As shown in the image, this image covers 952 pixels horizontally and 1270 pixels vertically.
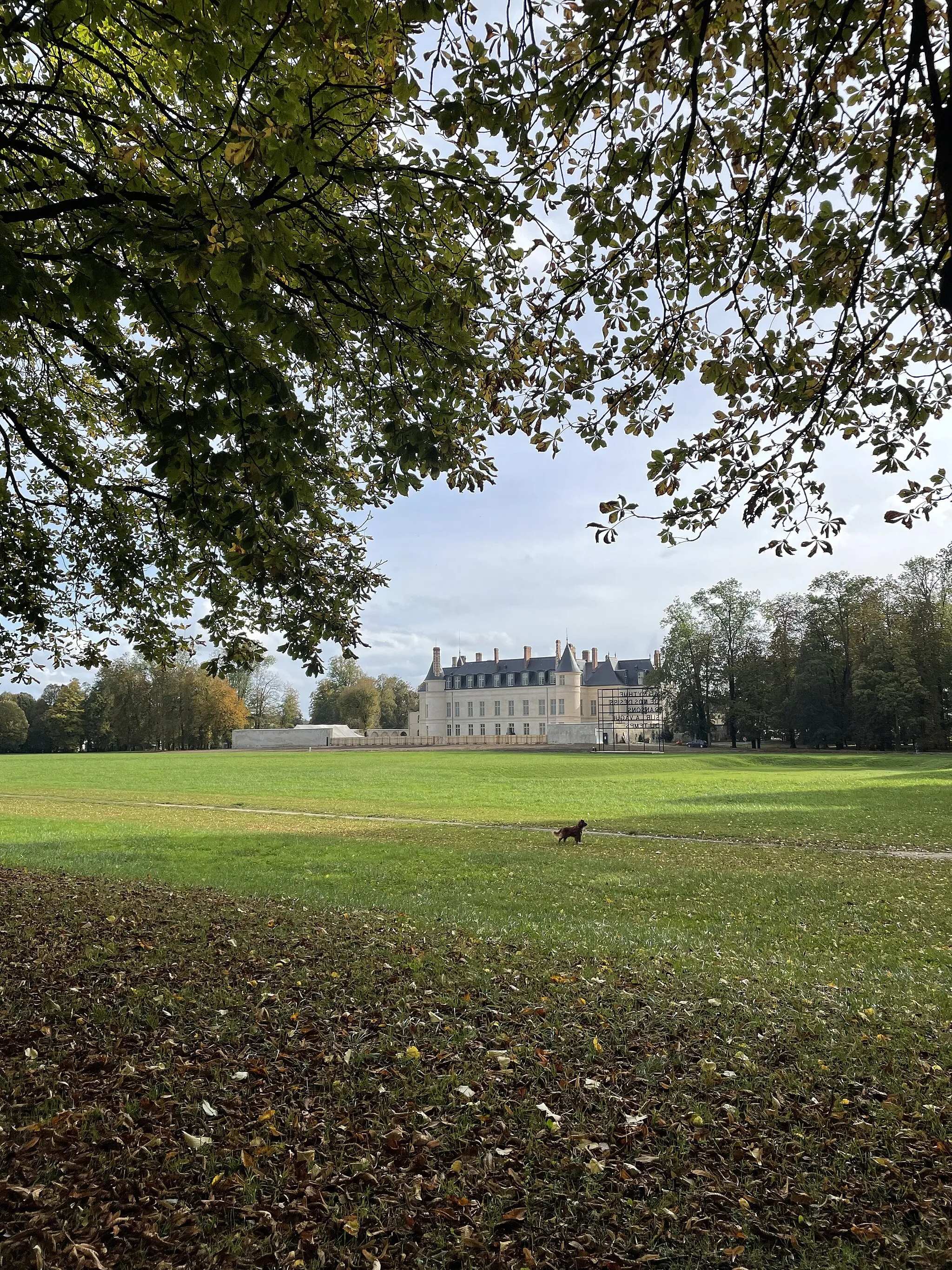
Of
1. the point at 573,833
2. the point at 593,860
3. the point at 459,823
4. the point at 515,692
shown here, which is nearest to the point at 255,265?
the point at 593,860

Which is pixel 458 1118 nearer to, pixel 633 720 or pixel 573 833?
pixel 573 833

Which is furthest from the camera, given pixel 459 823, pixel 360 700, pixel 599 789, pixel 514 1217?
pixel 360 700

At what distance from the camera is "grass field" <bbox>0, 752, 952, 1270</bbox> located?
11.3 ft

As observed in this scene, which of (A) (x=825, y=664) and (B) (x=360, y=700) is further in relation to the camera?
(B) (x=360, y=700)

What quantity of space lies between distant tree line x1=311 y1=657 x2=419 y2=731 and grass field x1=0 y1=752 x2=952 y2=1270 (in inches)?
3336

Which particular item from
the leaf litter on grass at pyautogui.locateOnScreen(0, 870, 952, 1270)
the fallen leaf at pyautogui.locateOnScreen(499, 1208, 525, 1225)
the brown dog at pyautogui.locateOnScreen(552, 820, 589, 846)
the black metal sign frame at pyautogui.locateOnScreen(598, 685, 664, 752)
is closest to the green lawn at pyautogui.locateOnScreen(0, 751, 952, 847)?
the brown dog at pyautogui.locateOnScreen(552, 820, 589, 846)

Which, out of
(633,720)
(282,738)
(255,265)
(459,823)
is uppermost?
(255,265)

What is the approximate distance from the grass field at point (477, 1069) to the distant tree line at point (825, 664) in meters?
55.2

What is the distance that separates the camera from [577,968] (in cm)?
680

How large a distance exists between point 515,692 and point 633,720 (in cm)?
1868

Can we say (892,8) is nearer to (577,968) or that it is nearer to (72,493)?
(577,968)

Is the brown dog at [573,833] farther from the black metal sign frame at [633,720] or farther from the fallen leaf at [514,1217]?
the black metal sign frame at [633,720]

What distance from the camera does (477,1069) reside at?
15.8ft

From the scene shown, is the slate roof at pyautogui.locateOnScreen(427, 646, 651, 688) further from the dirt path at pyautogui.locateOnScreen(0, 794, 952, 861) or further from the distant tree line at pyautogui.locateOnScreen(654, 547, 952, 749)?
the dirt path at pyautogui.locateOnScreen(0, 794, 952, 861)
